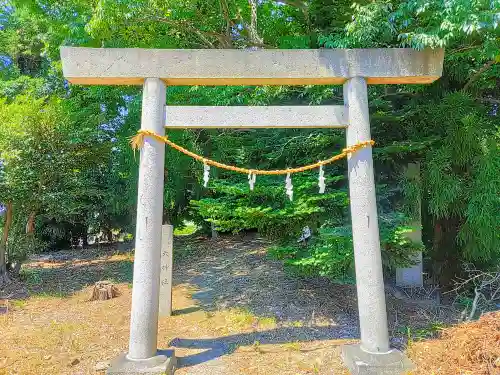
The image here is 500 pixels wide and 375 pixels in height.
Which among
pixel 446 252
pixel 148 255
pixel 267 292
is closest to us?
pixel 148 255

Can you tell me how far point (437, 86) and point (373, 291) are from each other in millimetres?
4123

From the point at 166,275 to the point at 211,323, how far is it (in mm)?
1014

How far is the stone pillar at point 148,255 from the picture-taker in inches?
139

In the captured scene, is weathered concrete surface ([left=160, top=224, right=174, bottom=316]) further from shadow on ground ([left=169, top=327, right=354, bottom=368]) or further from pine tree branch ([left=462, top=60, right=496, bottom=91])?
pine tree branch ([left=462, top=60, right=496, bottom=91])

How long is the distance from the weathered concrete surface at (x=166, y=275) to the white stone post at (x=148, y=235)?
1.91 meters

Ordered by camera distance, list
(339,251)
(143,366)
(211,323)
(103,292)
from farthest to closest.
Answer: (103,292)
(211,323)
(339,251)
(143,366)

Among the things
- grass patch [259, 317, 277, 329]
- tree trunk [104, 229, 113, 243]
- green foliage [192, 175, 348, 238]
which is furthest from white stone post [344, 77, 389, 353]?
tree trunk [104, 229, 113, 243]

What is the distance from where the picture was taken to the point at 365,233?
12.1 ft

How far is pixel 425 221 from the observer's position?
727 cm

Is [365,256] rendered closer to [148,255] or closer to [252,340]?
[252,340]

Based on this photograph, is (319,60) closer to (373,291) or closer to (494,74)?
(373,291)

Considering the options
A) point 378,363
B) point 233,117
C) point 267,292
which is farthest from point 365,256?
point 267,292

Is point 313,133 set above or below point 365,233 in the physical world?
above

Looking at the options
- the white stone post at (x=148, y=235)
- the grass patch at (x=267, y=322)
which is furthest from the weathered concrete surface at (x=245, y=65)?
the grass patch at (x=267, y=322)
